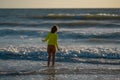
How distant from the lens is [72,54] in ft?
51.6

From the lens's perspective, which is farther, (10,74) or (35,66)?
(35,66)

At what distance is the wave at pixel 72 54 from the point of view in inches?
570

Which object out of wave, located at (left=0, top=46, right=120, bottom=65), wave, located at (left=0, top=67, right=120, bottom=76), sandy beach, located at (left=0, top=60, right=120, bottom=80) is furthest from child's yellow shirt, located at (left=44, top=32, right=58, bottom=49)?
wave, located at (left=0, top=46, right=120, bottom=65)

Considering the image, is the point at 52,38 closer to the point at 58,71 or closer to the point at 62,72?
the point at 58,71

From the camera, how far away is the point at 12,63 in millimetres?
13664

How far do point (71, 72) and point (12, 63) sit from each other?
267 centimetres

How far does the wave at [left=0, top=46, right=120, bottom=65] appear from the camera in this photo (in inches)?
570

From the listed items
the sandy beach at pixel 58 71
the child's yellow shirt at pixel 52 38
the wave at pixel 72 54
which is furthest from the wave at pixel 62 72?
the wave at pixel 72 54

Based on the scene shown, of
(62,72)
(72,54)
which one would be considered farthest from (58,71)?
(72,54)

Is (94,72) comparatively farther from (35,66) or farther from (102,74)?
(35,66)

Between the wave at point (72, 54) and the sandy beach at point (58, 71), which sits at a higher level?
the wave at point (72, 54)

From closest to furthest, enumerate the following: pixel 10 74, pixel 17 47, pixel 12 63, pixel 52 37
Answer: pixel 10 74, pixel 52 37, pixel 12 63, pixel 17 47

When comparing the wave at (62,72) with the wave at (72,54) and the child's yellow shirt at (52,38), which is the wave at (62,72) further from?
the wave at (72,54)

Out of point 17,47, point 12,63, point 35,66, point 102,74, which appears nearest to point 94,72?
point 102,74
